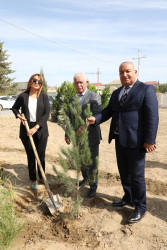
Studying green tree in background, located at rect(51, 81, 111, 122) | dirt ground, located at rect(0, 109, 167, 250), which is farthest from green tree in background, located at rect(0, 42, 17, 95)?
dirt ground, located at rect(0, 109, 167, 250)

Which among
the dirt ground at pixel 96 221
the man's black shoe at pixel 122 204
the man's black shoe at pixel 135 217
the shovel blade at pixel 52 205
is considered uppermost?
the shovel blade at pixel 52 205

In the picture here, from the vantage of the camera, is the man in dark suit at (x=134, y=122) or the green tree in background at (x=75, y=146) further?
the green tree in background at (x=75, y=146)

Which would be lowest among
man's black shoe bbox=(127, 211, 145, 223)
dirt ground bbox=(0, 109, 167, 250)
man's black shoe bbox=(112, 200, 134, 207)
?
dirt ground bbox=(0, 109, 167, 250)

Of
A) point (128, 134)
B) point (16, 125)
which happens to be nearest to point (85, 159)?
point (128, 134)

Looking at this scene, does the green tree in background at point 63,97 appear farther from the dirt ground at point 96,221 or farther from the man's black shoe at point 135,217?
the man's black shoe at point 135,217

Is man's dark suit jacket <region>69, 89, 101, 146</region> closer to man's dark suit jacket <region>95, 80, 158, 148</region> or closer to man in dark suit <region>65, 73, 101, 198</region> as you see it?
man in dark suit <region>65, 73, 101, 198</region>

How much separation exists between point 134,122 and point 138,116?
9cm

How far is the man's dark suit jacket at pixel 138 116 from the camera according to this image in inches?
105

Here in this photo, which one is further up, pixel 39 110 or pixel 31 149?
pixel 39 110

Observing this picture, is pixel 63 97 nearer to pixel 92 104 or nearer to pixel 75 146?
pixel 92 104

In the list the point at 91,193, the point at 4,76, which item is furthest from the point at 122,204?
the point at 4,76

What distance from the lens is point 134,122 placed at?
2.78 m

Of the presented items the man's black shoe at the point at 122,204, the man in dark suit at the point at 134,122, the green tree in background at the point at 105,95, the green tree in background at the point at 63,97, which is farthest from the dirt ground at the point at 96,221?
the green tree in background at the point at 105,95

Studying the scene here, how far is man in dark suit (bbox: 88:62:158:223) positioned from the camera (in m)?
2.68
